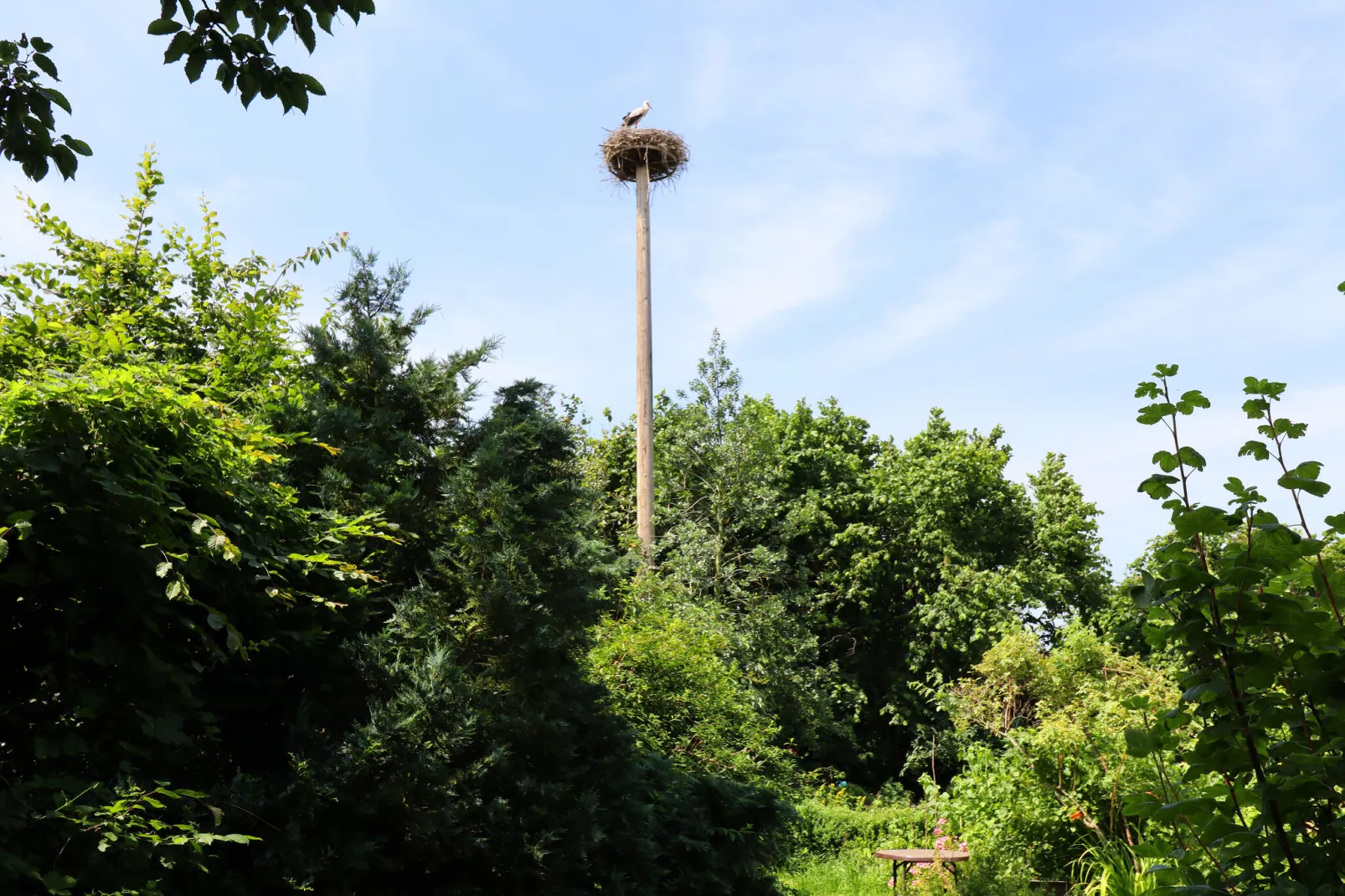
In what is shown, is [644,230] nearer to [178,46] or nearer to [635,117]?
[635,117]

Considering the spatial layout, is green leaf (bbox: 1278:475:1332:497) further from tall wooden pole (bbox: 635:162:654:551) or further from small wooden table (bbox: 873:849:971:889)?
tall wooden pole (bbox: 635:162:654:551)

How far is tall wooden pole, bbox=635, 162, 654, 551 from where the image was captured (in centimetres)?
1313

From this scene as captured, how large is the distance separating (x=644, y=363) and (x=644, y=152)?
3117 mm

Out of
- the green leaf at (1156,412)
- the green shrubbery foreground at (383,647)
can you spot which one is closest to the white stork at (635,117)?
the green shrubbery foreground at (383,647)

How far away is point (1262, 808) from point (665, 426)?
16.0m

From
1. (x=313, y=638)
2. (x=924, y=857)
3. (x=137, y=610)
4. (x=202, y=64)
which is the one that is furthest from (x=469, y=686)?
(x=924, y=857)

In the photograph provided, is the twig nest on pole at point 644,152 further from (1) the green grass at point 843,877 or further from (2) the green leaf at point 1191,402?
(2) the green leaf at point 1191,402

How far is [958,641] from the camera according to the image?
15.8m

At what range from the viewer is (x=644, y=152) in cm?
1409

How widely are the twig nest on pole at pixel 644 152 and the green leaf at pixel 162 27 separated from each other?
11010 millimetres

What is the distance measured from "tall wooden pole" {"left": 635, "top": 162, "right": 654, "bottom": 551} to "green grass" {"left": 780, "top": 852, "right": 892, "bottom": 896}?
171 inches

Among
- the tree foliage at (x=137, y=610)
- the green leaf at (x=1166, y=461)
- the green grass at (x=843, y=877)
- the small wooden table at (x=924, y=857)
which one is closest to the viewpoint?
the green leaf at (x=1166, y=461)

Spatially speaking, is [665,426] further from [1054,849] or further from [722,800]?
[722,800]

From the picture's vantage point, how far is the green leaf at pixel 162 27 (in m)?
3.43
